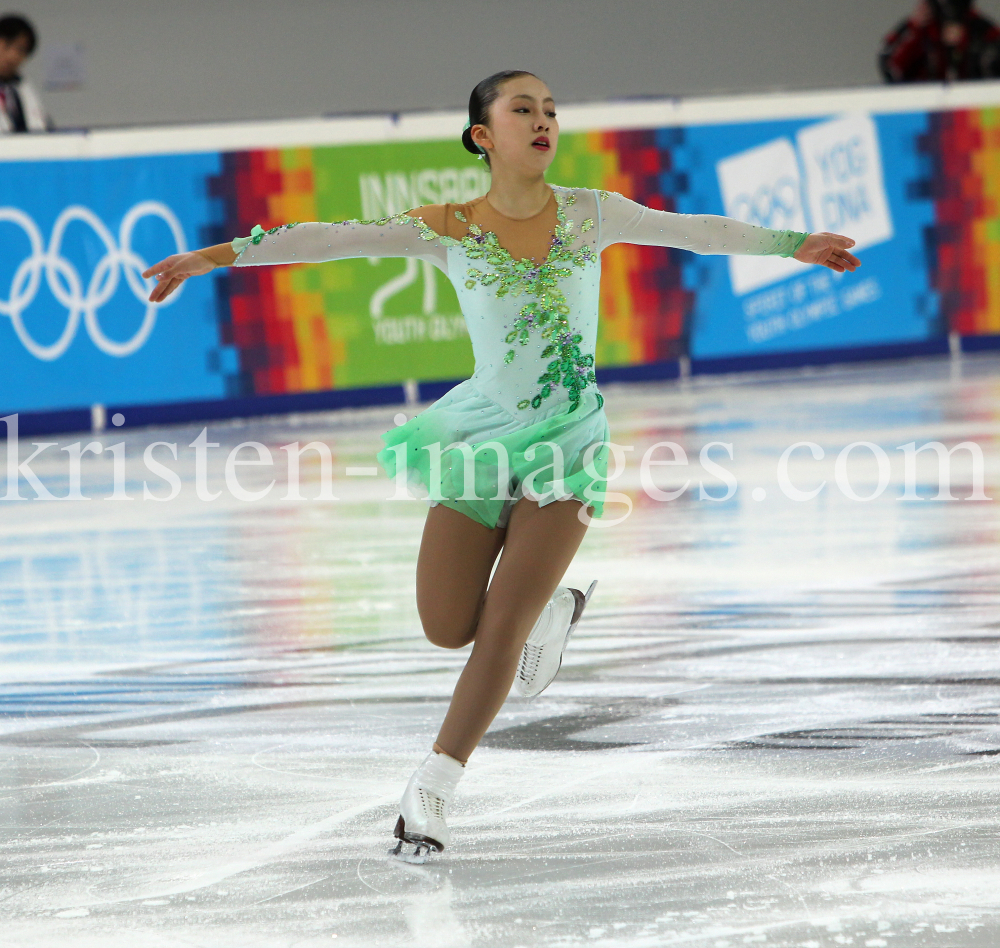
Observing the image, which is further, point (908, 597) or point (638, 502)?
point (638, 502)

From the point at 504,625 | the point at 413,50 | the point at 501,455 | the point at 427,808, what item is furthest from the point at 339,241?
the point at 413,50

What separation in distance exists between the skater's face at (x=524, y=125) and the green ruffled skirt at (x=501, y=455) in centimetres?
43

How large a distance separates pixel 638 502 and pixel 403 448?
140 inches

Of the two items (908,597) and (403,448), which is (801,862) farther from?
(908,597)

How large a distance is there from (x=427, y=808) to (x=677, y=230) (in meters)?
1.21

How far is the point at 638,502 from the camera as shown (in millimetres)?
6352

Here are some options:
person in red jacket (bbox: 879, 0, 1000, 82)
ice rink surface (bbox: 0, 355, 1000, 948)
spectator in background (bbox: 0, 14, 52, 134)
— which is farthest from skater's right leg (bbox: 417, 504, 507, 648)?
person in red jacket (bbox: 879, 0, 1000, 82)

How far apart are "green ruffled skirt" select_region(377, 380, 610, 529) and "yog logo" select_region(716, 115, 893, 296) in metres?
8.16

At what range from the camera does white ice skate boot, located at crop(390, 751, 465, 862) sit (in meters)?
2.54

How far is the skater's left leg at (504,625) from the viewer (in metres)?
2.64

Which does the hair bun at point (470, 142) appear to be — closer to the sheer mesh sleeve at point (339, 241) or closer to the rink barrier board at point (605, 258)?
the sheer mesh sleeve at point (339, 241)

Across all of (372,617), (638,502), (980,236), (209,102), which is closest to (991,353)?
(980,236)

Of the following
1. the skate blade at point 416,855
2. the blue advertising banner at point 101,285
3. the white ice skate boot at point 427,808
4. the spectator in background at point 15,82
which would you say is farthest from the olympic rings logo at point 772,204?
the skate blade at point 416,855

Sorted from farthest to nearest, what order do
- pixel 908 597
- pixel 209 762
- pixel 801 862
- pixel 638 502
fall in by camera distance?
pixel 638 502, pixel 908 597, pixel 209 762, pixel 801 862
